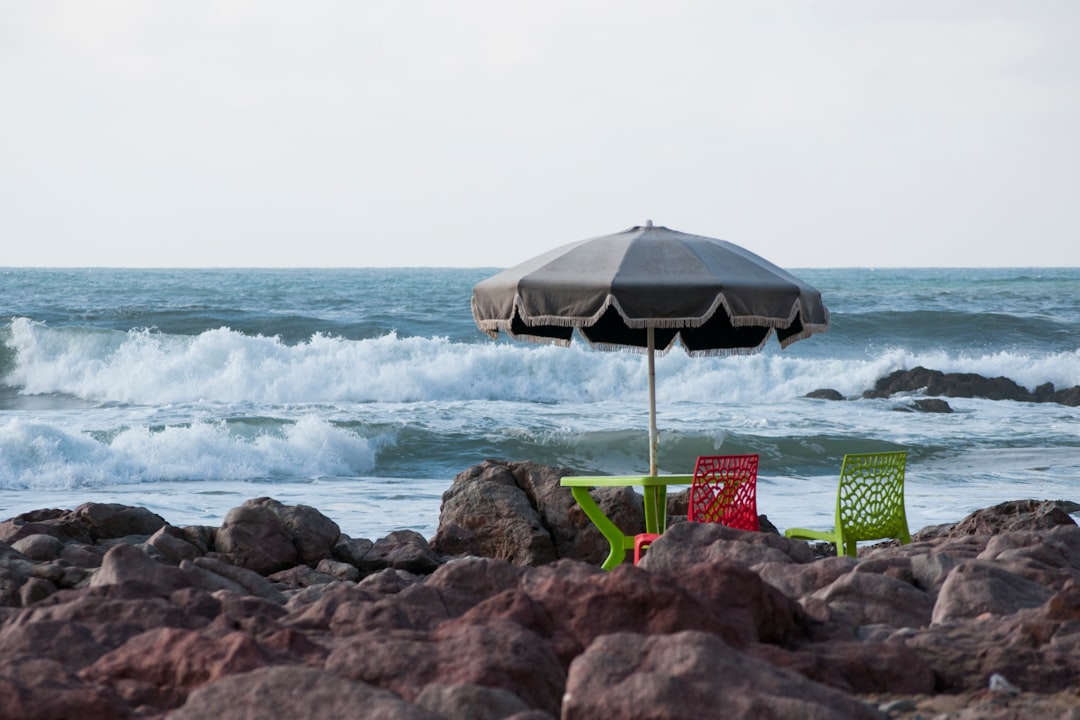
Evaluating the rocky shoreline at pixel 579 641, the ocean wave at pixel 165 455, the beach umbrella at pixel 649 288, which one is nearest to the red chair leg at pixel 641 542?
the beach umbrella at pixel 649 288

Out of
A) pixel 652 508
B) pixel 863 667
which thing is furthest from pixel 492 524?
pixel 863 667

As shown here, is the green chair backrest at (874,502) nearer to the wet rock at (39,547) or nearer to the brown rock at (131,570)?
the brown rock at (131,570)

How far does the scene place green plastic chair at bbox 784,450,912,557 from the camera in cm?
688

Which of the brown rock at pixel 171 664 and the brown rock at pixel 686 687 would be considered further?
the brown rock at pixel 171 664

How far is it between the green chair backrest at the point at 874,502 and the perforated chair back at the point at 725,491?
530 mm

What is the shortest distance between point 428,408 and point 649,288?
524 inches

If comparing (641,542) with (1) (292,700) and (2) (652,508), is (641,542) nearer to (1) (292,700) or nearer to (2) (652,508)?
(2) (652,508)

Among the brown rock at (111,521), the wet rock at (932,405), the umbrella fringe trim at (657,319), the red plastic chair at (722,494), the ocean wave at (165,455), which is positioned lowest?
the wet rock at (932,405)

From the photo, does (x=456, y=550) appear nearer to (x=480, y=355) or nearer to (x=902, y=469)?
(x=902, y=469)

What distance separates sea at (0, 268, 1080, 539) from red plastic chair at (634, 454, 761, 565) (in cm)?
373

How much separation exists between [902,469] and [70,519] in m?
5.32

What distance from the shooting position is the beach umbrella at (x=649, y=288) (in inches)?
247

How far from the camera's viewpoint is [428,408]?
19.3 metres

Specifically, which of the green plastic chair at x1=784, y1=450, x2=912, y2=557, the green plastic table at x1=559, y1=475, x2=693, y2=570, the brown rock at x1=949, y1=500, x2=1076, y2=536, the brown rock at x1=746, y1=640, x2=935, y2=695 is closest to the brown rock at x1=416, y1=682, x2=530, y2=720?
the brown rock at x1=746, y1=640, x2=935, y2=695
